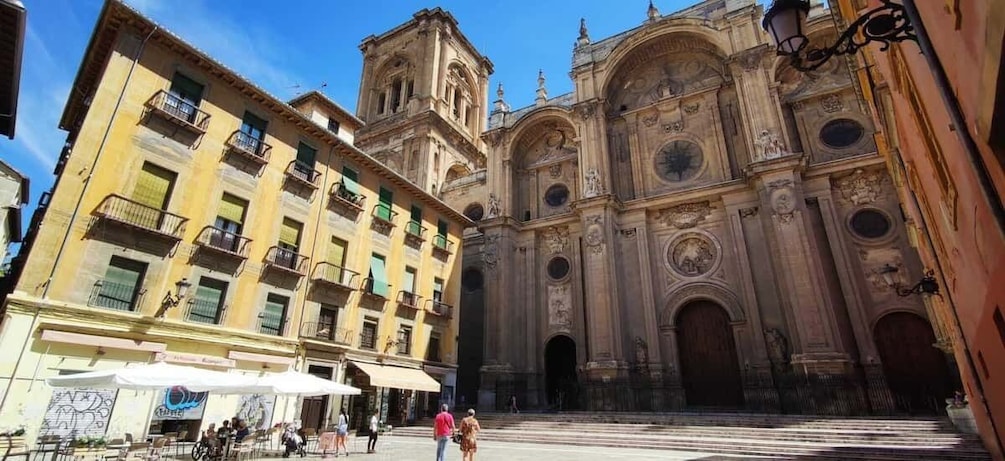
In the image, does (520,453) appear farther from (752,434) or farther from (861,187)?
(861,187)

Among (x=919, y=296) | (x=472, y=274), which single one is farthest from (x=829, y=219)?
(x=472, y=274)

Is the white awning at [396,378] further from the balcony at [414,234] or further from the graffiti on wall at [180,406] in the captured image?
the balcony at [414,234]

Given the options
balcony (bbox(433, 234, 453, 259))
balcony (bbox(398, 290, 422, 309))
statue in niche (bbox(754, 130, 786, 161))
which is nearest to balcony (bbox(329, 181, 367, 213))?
balcony (bbox(398, 290, 422, 309))

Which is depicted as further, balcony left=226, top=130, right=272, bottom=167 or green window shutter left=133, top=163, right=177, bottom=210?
balcony left=226, top=130, right=272, bottom=167

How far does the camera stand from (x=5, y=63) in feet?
18.6

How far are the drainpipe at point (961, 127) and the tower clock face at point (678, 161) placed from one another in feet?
68.2

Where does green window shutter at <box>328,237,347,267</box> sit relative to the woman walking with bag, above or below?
above

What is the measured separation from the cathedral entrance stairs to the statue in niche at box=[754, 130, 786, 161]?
1023 cm

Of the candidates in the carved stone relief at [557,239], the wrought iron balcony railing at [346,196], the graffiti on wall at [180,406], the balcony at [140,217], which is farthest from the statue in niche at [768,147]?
the graffiti on wall at [180,406]

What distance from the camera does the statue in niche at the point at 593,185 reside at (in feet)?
77.5

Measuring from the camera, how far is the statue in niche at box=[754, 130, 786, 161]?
1984cm

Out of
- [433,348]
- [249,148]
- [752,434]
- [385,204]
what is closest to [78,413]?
[249,148]

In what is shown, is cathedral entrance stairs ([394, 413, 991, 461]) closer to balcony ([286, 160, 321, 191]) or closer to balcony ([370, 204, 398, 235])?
balcony ([370, 204, 398, 235])

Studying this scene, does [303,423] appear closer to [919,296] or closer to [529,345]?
[529,345]
